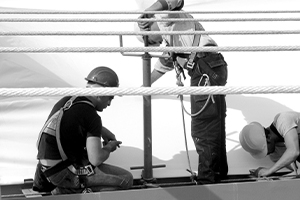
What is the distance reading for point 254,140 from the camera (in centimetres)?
277

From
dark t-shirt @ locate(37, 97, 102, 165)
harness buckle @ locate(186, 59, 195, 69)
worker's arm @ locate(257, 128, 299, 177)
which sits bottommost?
worker's arm @ locate(257, 128, 299, 177)

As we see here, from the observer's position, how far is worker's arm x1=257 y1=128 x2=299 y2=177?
2574 millimetres

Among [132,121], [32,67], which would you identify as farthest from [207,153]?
[32,67]

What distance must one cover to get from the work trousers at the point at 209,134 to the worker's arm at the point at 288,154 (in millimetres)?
198

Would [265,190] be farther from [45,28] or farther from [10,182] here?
[45,28]

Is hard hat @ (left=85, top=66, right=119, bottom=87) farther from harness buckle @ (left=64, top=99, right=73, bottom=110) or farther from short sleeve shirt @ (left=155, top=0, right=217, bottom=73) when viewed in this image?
short sleeve shirt @ (left=155, top=0, right=217, bottom=73)

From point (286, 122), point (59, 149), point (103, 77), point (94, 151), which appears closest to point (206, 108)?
point (286, 122)

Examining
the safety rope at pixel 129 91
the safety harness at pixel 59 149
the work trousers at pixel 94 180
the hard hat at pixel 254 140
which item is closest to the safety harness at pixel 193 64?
the hard hat at pixel 254 140

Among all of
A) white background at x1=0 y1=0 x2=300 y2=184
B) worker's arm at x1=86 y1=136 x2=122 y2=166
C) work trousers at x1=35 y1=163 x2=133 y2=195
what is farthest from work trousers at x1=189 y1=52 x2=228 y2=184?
worker's arm at x1=86 y1=136 x2=122 y2=166

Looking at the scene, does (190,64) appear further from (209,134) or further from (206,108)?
(209,134)

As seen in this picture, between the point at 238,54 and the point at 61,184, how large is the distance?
1.84 meters

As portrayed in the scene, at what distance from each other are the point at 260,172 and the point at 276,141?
0.65ft

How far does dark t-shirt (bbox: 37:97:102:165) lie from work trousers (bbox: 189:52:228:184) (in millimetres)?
589

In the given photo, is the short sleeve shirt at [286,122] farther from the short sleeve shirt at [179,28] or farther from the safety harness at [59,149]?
the safety harness at [59,149]
